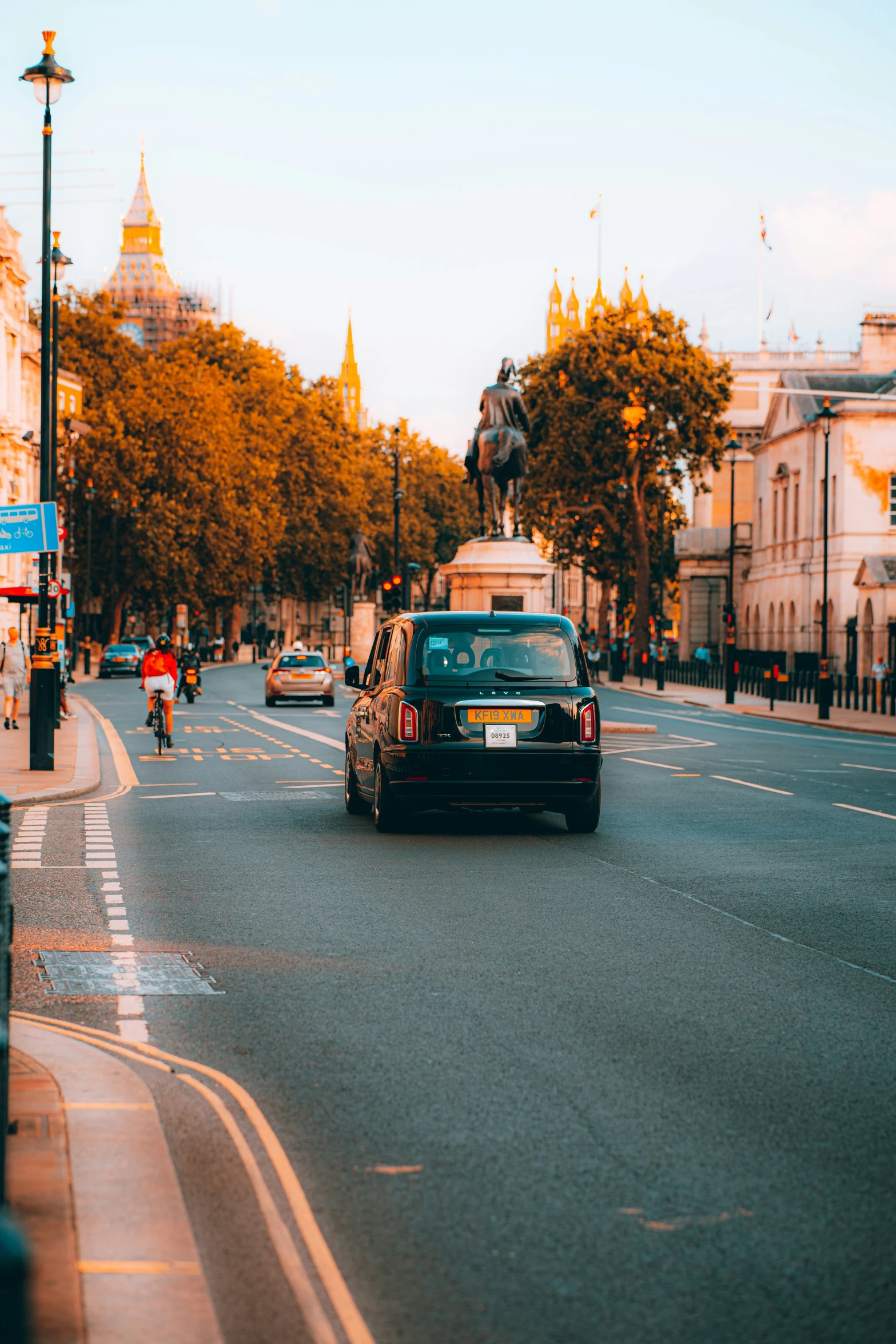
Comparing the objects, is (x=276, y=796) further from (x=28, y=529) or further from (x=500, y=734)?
(x=500, y=734)

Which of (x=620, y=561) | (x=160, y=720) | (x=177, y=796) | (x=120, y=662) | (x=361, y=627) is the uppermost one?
(x=620, y=561)

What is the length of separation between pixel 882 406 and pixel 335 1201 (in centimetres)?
6379

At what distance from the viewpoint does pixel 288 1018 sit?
7215 millimetres

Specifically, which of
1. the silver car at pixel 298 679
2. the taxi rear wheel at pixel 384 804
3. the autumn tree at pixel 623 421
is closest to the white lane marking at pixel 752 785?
the taxi rear wheel at pixel 384 804

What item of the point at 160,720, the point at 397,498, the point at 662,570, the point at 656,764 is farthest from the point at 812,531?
the point at 160,720

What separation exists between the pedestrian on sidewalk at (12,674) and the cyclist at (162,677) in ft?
19.7

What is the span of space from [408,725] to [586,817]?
72.4 inches

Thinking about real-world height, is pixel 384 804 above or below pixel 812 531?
below

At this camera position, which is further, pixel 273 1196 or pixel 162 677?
pixel 162 677

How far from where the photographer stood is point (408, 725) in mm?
14086

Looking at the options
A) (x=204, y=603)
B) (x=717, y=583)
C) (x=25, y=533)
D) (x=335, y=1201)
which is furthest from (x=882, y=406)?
(x=335, y=1201)

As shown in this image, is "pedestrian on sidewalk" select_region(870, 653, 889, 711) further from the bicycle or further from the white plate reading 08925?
the white plate reading 08925

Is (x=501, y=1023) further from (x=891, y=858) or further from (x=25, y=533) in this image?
(x=25, y=533)

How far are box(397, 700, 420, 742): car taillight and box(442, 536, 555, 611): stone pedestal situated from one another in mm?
20303
